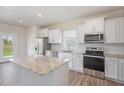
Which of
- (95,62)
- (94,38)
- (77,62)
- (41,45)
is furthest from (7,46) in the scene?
(95,62)

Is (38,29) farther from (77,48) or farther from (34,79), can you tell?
(34,79)

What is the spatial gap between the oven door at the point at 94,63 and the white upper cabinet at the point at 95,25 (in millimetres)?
1071

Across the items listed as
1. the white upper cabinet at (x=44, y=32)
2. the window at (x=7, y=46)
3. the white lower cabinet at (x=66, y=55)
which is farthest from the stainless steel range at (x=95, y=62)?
the window at (x=7, y=46)

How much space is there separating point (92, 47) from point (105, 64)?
105 cm

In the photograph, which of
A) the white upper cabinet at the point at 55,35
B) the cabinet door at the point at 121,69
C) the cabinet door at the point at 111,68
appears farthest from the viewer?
the white upper cabinet at the point at 55,35

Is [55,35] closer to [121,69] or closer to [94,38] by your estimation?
[94,38]

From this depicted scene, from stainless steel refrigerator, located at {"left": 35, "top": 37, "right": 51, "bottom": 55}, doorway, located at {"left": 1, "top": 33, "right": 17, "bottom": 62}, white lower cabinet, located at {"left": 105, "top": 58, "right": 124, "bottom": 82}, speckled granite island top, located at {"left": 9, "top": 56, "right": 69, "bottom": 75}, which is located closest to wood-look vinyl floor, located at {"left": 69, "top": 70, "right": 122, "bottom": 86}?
white lower cabinet, located at {"left": 105, "top": 58, "right": 124, "bottom": 82}

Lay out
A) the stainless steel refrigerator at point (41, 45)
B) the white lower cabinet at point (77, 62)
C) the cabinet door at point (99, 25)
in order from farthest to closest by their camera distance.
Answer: the stainless steel refrigerator at point (41, 45), the white lower cabinet at point (77, 62), the cabinet door at point (99, 25)

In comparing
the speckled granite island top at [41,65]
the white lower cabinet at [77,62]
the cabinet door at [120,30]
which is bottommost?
the white lower cabinet at [77,62]

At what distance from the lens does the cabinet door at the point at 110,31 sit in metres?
3.73

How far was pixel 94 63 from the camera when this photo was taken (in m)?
4.05

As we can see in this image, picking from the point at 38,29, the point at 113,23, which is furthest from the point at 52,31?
the point at 113,23

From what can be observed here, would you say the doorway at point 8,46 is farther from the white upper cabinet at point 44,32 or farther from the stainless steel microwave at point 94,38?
the stainless steel microwave at point 94,38

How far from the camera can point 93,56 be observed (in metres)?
4.10
